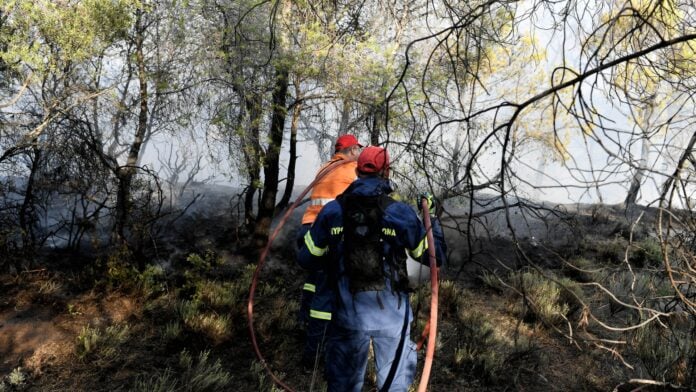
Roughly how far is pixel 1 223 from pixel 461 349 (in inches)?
246

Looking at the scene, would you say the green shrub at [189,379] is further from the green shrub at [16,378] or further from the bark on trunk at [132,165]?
the bark on trunk at [132,165]

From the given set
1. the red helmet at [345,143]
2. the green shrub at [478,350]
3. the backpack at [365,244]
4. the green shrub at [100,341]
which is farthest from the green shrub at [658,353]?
the green shrub at [100,341]

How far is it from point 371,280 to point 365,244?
0.25 metres

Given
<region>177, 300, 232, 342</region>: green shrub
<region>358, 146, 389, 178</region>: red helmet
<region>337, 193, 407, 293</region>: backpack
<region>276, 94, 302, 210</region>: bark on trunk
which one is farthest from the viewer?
<region>276, 94, 302, 210</region>: bark on trunk

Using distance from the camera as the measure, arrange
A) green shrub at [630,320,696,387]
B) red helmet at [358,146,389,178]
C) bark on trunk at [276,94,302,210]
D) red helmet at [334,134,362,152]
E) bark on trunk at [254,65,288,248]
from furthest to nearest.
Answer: bark on trunk at [276,94,302,210]
bark on trunk at [254,65,288,248]
red helmet at [334,134,362,152]
green shrub at [630,320,696,387]
red helmet at [358,146,389,178]

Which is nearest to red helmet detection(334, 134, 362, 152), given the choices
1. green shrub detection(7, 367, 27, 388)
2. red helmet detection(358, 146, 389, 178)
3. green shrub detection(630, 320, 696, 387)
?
red helmet detection(358, 146, 389, 178)

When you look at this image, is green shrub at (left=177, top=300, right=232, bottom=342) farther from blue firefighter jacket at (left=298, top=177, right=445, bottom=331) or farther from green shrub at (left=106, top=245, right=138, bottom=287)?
blue firefighter jacket at (left=298, top=177, right=445, bottom=331)

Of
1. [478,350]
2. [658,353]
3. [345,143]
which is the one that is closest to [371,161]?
[345,143]

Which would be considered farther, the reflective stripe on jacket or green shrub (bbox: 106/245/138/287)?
green shrub (bbox: 106/245/138/287)

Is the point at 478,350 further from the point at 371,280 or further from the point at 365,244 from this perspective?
the point at 365,244

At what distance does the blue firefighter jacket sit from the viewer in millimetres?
2785

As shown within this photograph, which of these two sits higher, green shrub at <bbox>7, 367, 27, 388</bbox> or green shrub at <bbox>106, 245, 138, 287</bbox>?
green shrub at <bbox>106, 245, 138, 287</bbox>

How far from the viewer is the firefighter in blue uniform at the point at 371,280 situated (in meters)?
2.79

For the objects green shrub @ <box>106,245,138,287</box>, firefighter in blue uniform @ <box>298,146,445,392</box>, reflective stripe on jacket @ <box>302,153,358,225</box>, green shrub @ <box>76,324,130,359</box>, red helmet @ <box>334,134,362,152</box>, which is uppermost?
red helmet @ <box>334,134,362,152</box>
